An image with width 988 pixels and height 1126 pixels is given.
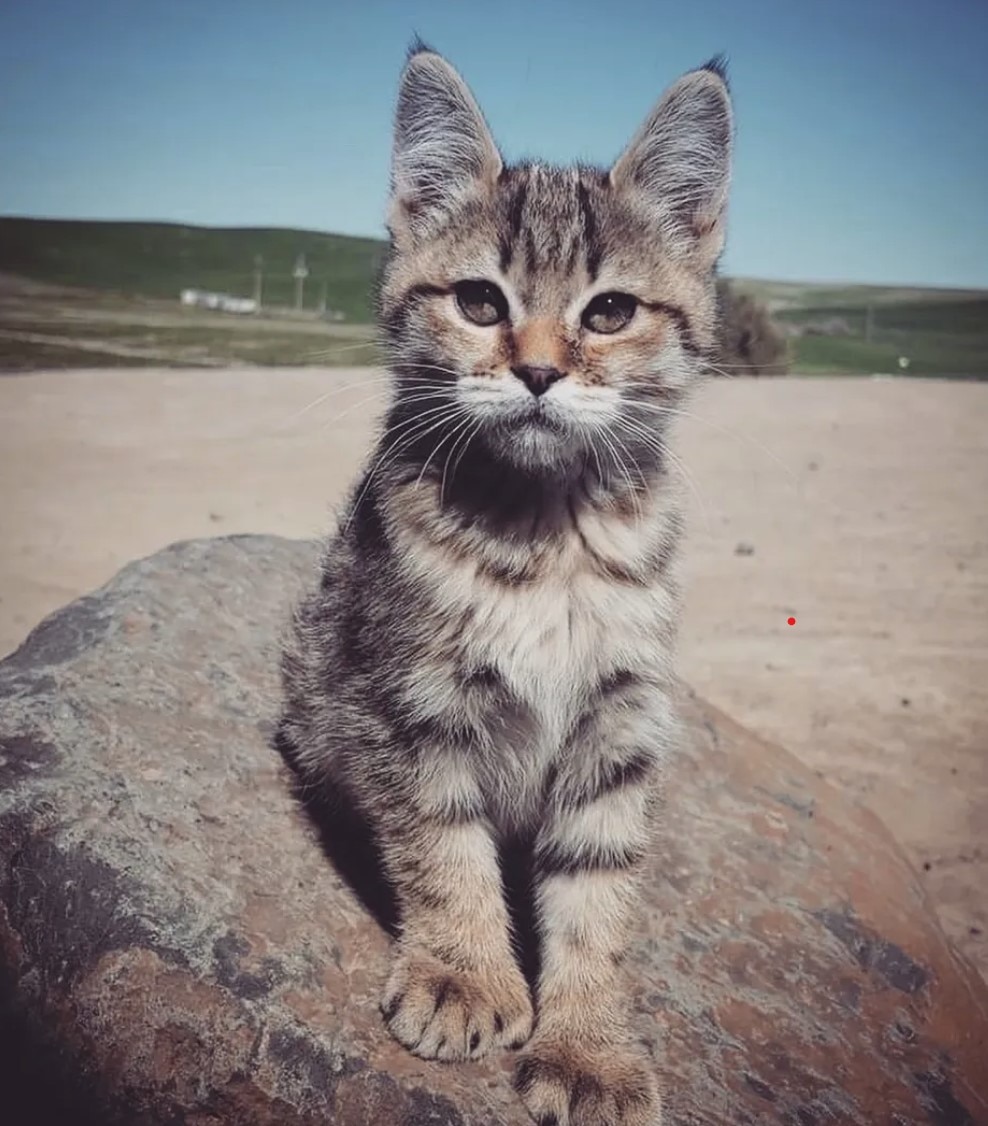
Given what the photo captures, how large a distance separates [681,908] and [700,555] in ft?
10.8

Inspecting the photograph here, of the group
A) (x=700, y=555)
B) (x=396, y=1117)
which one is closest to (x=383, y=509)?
(x=396, y=1117)

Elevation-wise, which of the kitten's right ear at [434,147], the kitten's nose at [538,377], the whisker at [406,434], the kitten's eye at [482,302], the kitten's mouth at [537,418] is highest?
the kitten's right ear at [434,147]

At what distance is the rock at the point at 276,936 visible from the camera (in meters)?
1.37

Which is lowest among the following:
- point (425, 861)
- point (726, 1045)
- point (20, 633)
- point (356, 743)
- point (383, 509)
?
point (20, 633)

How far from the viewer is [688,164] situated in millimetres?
1855

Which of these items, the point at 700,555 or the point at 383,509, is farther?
the point at 700,555

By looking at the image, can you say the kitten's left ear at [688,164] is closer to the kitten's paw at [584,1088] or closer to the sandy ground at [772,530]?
the sandy ground at [772,530]

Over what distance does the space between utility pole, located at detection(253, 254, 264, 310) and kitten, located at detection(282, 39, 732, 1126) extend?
10.6 ft

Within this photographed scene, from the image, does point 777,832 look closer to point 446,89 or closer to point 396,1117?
point 396,1117

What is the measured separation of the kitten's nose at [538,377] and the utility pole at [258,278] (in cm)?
364

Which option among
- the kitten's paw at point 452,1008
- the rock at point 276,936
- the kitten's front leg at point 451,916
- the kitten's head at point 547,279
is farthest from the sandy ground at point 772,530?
the kitten's paw at point 452,1008

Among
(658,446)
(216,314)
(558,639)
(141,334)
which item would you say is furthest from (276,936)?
(216,314)

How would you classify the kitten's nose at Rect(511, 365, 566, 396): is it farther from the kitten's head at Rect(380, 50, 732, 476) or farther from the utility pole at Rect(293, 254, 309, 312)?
the utility pole at Rect(293, 254, 309, 312)

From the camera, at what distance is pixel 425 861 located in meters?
1.64
